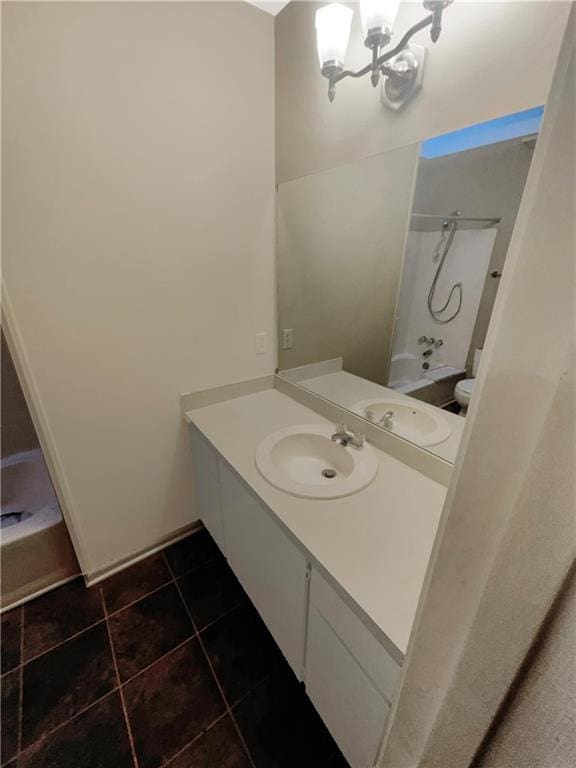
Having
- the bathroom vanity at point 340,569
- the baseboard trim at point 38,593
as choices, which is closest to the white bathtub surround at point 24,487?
the baseboard trim at point 38,593

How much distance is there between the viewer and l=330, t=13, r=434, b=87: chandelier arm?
794 mm

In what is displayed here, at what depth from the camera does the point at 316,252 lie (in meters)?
1.46

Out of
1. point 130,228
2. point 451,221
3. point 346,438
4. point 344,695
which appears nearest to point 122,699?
point 344,695

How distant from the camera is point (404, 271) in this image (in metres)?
1.12

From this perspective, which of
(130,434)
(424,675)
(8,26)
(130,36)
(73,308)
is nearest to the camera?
(424,675)

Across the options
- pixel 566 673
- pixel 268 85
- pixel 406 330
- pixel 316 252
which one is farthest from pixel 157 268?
pixel 566 673

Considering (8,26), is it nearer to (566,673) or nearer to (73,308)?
(73,308)

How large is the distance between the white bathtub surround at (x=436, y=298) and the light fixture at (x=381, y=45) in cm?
40

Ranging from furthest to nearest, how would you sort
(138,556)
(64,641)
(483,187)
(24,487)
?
1. (24,487)
2. (138,556)
3. (64,641)
4. (483,187)

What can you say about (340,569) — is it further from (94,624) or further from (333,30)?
(333,30)

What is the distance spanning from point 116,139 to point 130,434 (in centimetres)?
112

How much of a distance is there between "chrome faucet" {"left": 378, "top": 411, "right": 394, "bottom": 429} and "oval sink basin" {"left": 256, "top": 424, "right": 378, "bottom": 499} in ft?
0.34

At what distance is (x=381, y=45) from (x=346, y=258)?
0.62 m

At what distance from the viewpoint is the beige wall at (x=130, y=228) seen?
0.99 metres
